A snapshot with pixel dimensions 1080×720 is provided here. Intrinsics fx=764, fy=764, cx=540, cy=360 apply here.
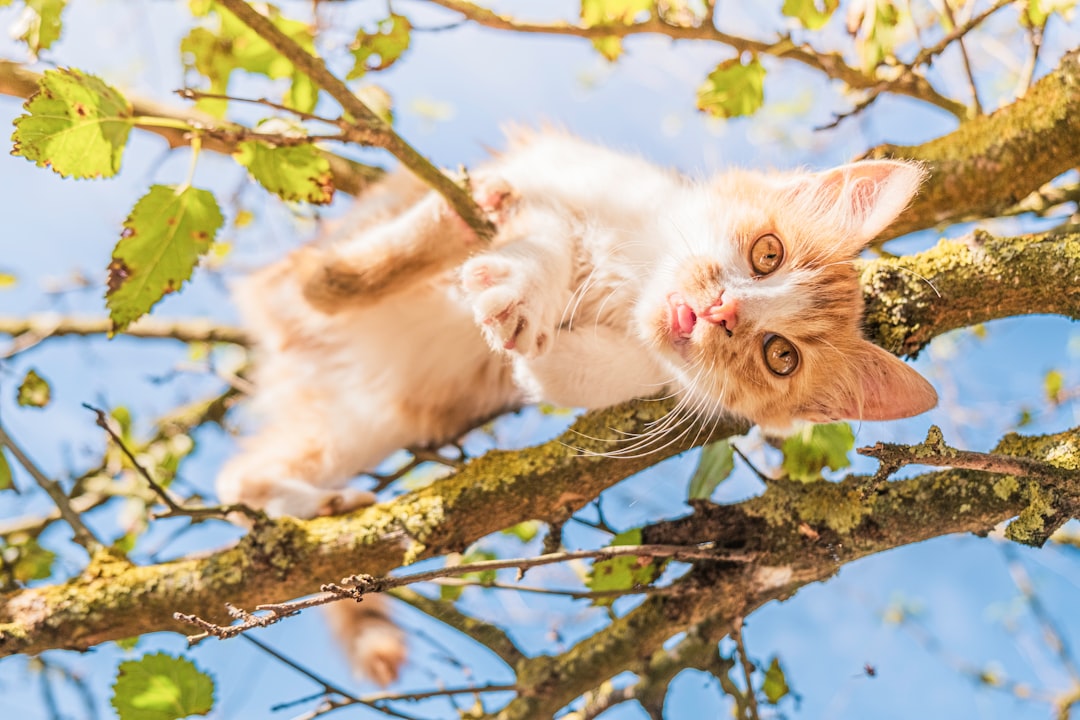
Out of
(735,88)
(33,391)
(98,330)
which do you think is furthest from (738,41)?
(98,330)

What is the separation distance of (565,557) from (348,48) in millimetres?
1345

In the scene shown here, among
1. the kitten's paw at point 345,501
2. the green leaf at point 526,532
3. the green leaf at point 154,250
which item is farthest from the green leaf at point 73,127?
the green leaf at point 526,532

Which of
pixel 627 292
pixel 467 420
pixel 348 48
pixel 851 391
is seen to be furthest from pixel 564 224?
pixel 467 420

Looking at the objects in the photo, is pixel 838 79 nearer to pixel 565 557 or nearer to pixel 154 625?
pixel 565 557

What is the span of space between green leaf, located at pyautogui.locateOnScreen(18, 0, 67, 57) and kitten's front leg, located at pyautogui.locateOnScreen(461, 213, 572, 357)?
0.92 m

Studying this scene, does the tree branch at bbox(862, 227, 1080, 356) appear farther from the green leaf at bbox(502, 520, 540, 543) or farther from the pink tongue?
the green leaf at bbox(502, 520, 540, 543)

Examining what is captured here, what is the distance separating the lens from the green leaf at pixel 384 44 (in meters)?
1.83

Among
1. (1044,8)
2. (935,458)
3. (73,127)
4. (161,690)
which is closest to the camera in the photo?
(935,458)

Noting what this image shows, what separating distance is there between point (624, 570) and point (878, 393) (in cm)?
71

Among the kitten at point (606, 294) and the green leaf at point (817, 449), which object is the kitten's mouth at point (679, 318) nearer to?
the kitten at point (606, 294)

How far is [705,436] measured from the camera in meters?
1.84

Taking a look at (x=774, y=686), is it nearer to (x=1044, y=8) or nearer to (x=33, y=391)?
(x=1044, y=8)

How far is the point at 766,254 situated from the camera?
1833 millimetres

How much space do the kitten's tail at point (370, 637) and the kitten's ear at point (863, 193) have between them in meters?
1.79
